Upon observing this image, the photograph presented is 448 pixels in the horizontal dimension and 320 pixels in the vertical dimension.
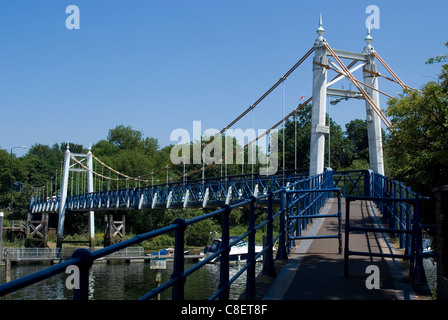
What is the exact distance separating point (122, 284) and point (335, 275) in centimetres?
2290

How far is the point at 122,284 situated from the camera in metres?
27.6

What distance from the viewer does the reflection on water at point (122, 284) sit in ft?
78.6

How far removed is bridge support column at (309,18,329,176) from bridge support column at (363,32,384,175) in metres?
2.78

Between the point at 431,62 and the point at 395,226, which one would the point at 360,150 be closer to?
the point at 431,62

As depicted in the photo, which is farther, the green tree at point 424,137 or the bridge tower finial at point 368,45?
the bridge tower finial at point 368,45

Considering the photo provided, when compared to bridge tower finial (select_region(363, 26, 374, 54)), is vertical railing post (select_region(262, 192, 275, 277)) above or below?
Result: below

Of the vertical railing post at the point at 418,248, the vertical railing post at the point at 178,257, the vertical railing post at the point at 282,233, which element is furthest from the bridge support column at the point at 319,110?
the vertical railing post at the point at 178,257

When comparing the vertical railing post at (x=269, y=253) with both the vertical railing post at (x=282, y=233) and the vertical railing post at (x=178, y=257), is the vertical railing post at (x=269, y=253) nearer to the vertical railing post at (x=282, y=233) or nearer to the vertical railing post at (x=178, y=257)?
the vertical railing post at (x=282, y=233)

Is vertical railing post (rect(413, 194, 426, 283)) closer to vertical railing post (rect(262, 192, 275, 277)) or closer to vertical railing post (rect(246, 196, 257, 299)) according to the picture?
vertical railing post (rect(262, 192, 275, 277))

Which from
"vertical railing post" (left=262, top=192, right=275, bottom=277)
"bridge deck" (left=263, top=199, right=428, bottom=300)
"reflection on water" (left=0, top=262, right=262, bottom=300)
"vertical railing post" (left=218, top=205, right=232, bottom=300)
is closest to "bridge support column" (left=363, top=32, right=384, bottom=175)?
"reflection on water" (left=0, top=262, right=262, bottom=300)

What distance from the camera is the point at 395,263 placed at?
7.16 m

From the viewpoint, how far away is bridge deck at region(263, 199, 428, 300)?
542 centimetres

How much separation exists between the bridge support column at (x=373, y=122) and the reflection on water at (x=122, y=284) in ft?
25.5
